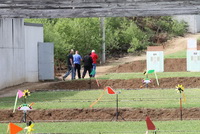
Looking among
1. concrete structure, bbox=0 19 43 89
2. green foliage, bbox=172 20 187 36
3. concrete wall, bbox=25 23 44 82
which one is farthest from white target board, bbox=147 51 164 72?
green foliage, bbox=172 20 187 36

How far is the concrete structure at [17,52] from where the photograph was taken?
32.8 m

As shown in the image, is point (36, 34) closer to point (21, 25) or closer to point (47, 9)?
point (21, 25)

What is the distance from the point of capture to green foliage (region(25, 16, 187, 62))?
4866 centimetres

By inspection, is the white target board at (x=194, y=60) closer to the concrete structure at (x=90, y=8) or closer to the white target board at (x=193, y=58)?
the white target board at (x=193, y=58)

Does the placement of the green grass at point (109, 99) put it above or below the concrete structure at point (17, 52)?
below

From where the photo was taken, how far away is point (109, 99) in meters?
25.5

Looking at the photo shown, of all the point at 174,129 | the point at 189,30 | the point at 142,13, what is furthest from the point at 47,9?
the point at 189,30

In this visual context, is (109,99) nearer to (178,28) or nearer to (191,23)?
(178,28)

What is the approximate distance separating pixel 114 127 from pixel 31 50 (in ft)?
65.3

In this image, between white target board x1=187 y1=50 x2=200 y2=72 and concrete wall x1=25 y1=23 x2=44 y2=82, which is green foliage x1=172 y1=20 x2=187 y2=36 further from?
concrete wall x1=25 y1=23 x2=44 y2=82

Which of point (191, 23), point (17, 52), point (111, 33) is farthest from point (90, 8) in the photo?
point (191, 23)

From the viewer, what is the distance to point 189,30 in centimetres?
7038

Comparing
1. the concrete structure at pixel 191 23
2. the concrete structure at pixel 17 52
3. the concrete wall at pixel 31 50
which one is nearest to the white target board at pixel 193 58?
the concrete structure at pixel 17 52

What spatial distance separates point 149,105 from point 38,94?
7666 millimetres
